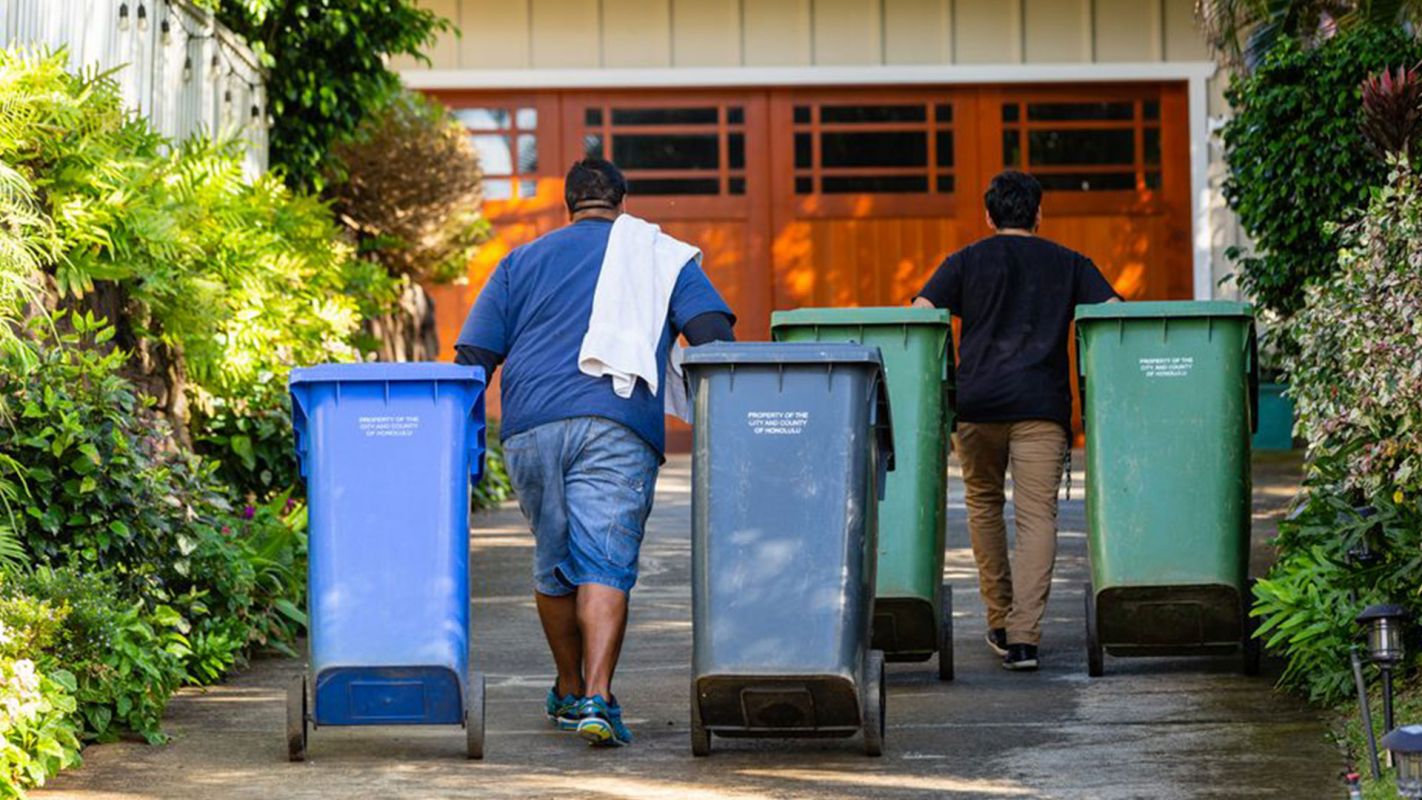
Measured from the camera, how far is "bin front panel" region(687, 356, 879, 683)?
6.02 m

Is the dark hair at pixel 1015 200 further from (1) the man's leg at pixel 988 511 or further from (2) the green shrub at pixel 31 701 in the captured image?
(2) the green shrub at pixel 31 701

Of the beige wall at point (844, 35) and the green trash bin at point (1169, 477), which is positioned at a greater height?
the beige wall at point (844, 35)

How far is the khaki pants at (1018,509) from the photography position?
775cm

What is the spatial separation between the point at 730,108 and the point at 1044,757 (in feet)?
38.8

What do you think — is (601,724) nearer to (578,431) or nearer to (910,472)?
(578,431)

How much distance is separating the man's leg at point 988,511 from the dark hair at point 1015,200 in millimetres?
718

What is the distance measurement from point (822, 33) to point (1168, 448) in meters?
10.6

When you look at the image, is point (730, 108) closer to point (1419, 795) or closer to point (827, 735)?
point (827, 735)

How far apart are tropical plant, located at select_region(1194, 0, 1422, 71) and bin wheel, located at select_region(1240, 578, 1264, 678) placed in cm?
385

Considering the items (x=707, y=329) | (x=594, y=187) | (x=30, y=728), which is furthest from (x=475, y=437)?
(x=30, y=728)

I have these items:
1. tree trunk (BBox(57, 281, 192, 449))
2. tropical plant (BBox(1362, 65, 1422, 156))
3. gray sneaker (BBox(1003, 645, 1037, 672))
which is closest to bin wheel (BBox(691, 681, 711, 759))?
gray sneaker (BBox(1003, 645, 1037, 672))

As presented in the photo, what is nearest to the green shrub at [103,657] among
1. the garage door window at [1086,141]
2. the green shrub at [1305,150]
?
the green shrub at [1305,150]

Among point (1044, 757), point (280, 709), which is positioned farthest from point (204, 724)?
point (1044, 757)

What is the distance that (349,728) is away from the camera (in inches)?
269
